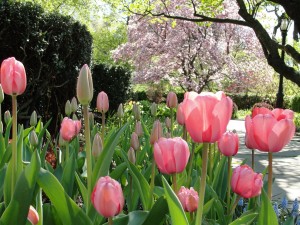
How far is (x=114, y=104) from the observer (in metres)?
10.8

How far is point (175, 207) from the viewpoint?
3.19 ft

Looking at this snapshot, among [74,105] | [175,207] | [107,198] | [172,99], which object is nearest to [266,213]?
[175,207]

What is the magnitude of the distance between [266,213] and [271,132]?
25cm

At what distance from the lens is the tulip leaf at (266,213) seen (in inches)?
44.8

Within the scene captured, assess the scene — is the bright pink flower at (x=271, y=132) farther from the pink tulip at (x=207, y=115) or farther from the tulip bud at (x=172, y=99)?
the tulip bud at (x=172, y=99)

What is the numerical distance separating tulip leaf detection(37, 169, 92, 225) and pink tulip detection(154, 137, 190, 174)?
0.83ft

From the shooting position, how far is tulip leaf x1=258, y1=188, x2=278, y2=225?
114cm

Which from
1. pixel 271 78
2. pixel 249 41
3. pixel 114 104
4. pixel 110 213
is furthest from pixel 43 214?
pixel 271 78

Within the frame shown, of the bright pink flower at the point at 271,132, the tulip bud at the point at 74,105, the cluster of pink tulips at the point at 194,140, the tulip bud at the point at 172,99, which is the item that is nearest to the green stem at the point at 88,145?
the cluster of pink tulips at the point at 194,140

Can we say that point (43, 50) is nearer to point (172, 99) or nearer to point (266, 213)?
point (172, 99)

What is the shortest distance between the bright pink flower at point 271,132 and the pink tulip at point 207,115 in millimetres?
184

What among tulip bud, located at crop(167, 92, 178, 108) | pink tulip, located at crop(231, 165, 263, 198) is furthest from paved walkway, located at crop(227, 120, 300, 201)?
pink tulip, located at crop(231, 165, 263, 198)

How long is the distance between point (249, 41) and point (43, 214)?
22.1 meters

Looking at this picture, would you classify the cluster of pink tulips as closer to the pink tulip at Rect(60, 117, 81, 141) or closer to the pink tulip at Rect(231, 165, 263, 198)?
the pink tulip at Rect(231, 165, 263, 198)
